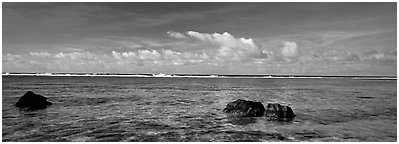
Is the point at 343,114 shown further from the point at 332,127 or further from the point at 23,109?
the point at 23,109

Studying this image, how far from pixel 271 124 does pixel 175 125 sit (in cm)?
736

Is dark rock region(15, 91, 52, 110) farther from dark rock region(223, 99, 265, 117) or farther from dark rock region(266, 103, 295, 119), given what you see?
dark rock region(266, 103, 295, 119)

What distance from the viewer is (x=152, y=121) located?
23.9 metres

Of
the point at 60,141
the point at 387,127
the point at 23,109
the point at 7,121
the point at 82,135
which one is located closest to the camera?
the point at 60,141

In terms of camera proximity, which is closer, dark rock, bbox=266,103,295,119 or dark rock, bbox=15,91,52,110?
dark rock, bbox=266,103,295,119

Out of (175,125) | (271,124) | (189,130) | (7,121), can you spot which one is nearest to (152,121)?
(175,125)

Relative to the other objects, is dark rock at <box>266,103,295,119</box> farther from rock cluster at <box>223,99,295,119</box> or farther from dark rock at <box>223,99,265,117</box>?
dark rock at <box>223,99,265,117</box>

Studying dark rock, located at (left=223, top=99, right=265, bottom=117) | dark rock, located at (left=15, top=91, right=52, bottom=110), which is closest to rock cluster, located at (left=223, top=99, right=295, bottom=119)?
dark rock, located at (left=223, top=99, right=265, bottom=117)

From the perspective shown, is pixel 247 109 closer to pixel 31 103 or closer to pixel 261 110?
pixel 261 110

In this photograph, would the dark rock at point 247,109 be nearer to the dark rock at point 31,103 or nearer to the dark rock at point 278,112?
the dark rock at point 278,112

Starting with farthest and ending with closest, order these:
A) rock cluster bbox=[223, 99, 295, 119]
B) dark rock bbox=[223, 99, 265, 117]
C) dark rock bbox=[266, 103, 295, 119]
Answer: dark rock bbox=[223, 99, 265, 117] → rock cluster bbox=[223, 99, 295, 119] → dark rock bbox=[266, 103, 295, 119]

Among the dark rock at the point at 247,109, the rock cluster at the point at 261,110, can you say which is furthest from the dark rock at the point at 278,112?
the dark rock at the point at 247,109

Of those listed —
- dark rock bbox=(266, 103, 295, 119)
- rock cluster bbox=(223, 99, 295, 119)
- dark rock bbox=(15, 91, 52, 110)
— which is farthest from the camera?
dark rock bbox=(15, 91, 52, 110)

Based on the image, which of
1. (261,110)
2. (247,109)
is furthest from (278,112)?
(247,109)
